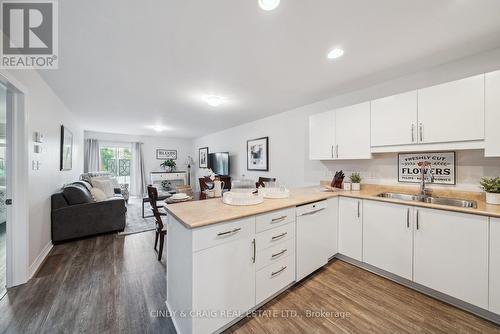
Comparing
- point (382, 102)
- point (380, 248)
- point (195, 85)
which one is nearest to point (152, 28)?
point (195, 85)

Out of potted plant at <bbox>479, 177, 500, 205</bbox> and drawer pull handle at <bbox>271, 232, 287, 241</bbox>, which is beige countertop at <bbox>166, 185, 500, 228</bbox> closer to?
potted plant at <bbox>479, 177, 500, 205</bbox>

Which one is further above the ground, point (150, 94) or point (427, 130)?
point (150, 94)

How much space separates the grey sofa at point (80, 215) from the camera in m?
2.83

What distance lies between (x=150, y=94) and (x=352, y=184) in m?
3.34

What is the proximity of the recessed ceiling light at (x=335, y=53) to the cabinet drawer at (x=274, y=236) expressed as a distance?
5.59 feet

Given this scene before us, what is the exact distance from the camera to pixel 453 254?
5.13ft

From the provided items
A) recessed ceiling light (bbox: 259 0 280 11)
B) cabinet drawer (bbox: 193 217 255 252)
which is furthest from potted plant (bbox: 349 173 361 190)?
recessed ceiling light (bbox: 259 0 280 11)

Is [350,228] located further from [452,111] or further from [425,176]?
[452,111]

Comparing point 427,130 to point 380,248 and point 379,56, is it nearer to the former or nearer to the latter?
point 379,56

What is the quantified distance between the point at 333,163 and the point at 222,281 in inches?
97.5

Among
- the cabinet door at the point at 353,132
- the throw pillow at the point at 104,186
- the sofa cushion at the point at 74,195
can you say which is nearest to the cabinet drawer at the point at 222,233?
the cabinet door at the point at 353,132

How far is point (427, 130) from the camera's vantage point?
73.4 inches

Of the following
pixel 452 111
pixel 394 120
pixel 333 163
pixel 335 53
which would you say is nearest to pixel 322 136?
pixel 333 163

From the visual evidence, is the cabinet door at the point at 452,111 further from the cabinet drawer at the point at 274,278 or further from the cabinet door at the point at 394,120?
the cabinet drawer at the point at 274,278
